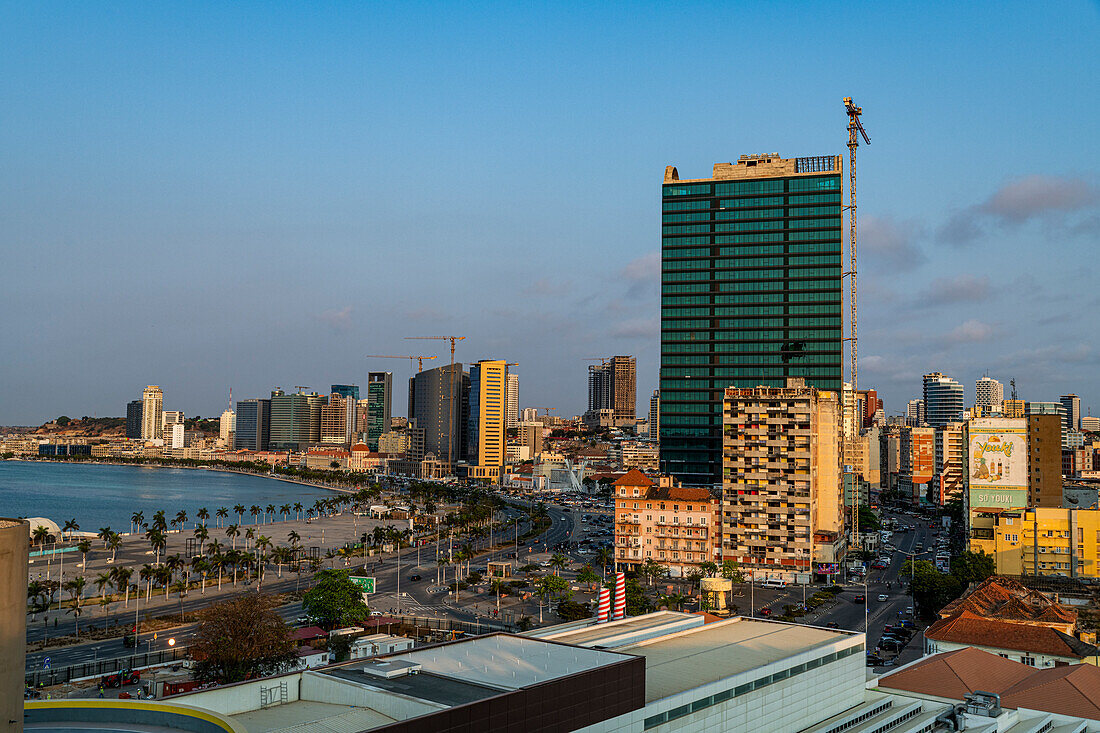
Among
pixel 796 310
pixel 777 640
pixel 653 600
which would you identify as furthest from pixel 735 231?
pixel 777 640

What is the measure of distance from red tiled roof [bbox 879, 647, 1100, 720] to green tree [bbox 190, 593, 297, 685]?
36.9m

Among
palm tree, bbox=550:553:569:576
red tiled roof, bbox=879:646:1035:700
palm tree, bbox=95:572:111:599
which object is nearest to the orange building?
palm tree, bbox=550:553:569:576

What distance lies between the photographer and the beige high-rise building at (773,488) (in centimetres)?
10712

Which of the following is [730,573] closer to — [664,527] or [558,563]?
[664,527]

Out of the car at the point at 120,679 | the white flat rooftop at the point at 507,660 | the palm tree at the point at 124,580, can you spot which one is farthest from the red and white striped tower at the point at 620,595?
the palm tree at the point at 124,580

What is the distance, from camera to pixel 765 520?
10869 cm

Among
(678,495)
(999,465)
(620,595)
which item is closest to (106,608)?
(620,595)

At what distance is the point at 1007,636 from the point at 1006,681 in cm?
923

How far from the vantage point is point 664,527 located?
11031 centimetres

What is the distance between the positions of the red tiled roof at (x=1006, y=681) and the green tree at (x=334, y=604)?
41731 mm

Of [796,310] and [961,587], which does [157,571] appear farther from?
[796,310]

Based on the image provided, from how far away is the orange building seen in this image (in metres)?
109

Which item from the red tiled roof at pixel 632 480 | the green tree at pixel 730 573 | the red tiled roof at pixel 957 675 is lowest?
the green tree at pixel 730 573

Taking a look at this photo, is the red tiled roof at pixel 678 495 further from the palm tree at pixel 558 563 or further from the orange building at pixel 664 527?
the palm tree at pixel 558 563
